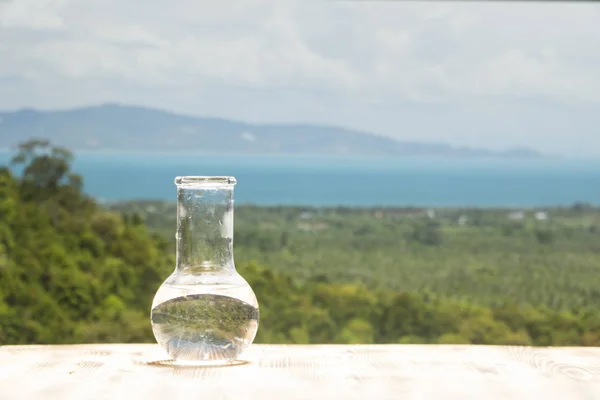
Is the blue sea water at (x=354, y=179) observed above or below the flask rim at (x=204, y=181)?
below

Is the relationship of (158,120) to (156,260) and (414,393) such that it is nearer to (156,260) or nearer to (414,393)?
(156,260)

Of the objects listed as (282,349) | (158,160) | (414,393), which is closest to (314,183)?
(158,160)

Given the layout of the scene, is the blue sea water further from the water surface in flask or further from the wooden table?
the water surface in flask

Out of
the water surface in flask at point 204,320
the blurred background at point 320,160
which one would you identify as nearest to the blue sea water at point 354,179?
the blurred background at point 320,160

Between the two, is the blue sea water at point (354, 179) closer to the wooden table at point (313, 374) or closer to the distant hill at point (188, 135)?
the distant hill at point (188, 135)

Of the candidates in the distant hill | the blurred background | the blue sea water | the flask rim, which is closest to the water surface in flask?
the flask rim

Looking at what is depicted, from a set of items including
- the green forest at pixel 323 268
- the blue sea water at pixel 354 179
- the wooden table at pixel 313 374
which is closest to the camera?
the wooden table at pixel 313 374

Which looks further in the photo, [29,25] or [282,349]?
[29,25]
